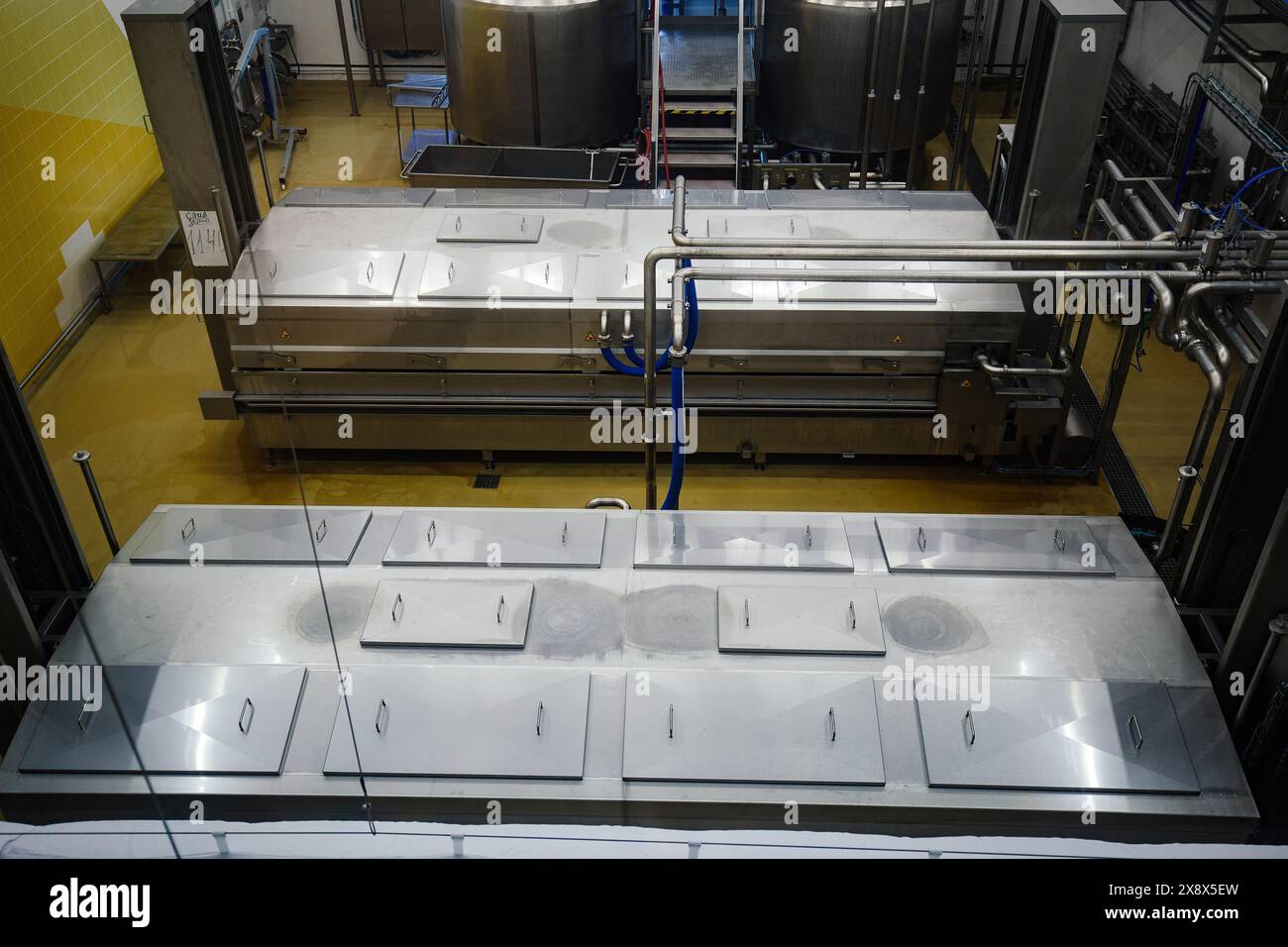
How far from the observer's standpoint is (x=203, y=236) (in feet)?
16.3

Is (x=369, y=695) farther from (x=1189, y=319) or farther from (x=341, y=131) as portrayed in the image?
(x=341, y=131)

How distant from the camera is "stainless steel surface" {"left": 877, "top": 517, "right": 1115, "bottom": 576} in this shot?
3.23 metres

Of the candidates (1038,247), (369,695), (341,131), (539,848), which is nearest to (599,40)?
(341,131)

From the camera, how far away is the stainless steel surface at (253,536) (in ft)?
10.9

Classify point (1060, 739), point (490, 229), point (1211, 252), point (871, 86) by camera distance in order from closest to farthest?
point (1060, 739) → point (1211, 252) → point (490, 229) → point (871, 86)

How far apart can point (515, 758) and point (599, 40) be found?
6188mm

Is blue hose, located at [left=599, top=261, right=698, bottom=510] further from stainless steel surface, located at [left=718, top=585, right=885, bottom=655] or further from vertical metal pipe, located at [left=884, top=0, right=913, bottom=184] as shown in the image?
vertical metal pipe, located at [left=884, top=0, right=913, bottom=184]

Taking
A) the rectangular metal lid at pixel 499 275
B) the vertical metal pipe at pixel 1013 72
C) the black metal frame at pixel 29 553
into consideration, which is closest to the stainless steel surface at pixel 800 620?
the black metal frame at pixel 29 553

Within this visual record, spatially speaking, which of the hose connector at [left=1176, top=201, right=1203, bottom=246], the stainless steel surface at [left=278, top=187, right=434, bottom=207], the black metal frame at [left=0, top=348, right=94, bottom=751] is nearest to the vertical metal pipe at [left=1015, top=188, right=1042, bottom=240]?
the hose connector at [left=1176, top=201, right=1203, bottom=246]

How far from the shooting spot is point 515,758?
2729 millimetres

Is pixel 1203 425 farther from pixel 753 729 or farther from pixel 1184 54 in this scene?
pixel 1184 54

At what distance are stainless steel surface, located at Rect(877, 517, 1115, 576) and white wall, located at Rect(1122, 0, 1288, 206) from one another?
14.1 feet

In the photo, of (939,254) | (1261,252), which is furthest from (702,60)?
(1261,252)

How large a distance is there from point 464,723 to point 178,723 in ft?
2.57
